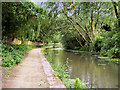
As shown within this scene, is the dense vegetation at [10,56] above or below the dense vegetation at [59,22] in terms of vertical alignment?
below

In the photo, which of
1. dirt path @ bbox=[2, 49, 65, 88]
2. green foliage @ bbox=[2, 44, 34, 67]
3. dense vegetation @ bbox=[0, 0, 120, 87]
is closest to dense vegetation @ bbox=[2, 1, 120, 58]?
dense vegetation @ bbox=[0, 0, 120, 87]

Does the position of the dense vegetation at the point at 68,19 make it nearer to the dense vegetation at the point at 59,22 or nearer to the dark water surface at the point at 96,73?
the dense vegetation at the point at 59,22

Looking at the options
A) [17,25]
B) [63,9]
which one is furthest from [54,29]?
[17,25]

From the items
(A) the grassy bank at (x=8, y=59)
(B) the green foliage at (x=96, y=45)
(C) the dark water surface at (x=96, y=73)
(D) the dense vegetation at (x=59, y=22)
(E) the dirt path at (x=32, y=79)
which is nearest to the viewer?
(E) the dirt path at (x=32, y=79)

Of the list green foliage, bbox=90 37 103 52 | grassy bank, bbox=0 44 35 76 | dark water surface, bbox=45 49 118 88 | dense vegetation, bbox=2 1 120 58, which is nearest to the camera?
dark water surface, bbox=45 49 118 88

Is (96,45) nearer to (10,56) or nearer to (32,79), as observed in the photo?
(10,56)

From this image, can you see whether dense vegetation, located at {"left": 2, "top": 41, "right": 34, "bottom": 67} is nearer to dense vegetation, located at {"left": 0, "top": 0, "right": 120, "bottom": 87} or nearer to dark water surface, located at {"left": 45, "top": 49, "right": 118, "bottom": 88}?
dense vegetation, located at {"left": 0, "top": 0, "right": 120, "bottom": 87}

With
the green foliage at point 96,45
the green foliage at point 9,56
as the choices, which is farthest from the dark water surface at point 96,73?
the green foliage at point 96,45

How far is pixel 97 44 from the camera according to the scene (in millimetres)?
16906

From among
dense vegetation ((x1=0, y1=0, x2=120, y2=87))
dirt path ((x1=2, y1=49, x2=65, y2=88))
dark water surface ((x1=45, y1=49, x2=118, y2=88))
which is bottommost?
dark water surface ((x1=45, y1=49, x2=118, y2=88))

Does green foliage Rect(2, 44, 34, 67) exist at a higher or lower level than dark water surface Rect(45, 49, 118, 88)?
higher

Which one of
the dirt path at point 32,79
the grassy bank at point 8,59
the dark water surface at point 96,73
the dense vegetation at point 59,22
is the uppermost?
the dense vegetation at point 59,22

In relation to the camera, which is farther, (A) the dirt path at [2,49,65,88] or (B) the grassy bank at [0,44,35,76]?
(B) the grassy bank at [0,44,35,76]

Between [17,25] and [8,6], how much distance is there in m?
1.92
